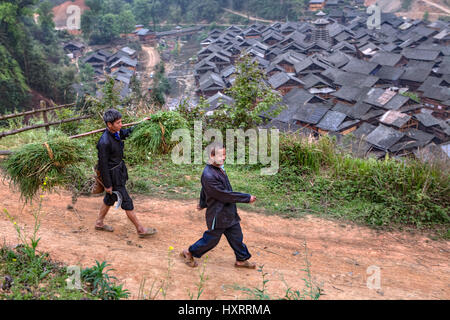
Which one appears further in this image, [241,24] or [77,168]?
[241,24]

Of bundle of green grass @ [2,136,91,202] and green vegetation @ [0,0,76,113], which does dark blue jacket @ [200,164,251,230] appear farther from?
green vegetation @ [0,0,76,113]

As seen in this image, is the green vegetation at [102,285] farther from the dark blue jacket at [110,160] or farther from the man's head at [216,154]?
the man's head at [216,154]

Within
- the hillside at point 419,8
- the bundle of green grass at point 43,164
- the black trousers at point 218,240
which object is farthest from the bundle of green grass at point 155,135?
the hillside at point 419,8

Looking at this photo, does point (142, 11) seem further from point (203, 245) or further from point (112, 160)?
point (203, 245)

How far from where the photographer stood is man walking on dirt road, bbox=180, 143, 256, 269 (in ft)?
9.99

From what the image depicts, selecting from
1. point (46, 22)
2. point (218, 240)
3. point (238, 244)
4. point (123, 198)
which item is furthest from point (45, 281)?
point (46, 22)

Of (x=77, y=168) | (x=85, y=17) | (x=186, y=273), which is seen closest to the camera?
(x=186, y=273)

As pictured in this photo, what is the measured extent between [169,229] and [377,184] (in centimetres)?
274

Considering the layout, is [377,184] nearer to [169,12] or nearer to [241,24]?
[241,24]

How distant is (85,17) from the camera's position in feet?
124

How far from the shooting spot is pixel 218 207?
311 centimetres
